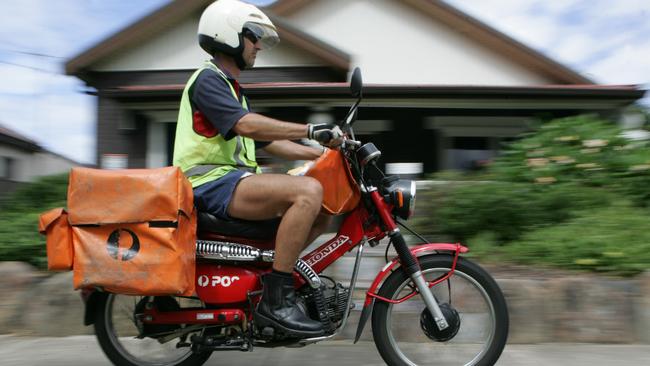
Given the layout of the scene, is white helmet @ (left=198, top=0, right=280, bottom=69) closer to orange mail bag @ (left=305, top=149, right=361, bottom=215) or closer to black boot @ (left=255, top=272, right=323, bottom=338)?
orange mail bag @ (left=305, top=149, right=361, bottom=215)

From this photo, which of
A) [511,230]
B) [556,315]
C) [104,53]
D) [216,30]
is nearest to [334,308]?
[216,30]

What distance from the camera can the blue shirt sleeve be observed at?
282cm

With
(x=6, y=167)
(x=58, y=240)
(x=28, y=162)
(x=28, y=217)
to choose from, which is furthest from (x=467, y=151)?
(x=28, y=162)

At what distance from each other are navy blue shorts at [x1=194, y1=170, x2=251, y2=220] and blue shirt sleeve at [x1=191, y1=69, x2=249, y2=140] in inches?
8.8

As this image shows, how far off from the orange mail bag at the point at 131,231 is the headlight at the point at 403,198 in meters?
1.08

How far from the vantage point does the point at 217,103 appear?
2.84m

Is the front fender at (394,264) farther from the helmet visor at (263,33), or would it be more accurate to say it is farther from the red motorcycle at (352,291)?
the helmet visor at (263,33)

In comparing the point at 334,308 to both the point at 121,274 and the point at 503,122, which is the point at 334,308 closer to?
the point at 121,274

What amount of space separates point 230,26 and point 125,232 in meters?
1.20

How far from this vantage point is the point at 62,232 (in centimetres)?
277

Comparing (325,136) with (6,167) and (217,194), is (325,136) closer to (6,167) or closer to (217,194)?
(217,194)

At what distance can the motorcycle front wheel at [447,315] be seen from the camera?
9.71 ft

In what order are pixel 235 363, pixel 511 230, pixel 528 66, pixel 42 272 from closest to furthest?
pixel 235 363
pixel 42 272
pixel 511 230
pixel 528 66

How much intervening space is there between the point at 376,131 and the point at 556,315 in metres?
6.79
